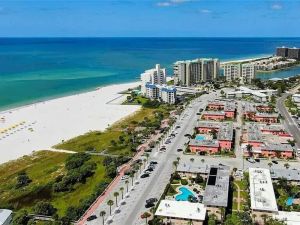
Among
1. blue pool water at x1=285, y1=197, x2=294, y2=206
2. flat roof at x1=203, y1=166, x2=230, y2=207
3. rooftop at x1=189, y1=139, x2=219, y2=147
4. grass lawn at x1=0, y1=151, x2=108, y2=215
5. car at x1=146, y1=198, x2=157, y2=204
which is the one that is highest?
rooftop at x1=189, y1=139, x2=219, y2=147

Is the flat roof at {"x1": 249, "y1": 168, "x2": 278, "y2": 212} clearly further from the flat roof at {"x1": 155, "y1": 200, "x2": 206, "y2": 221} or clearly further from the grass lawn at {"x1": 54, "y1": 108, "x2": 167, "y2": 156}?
the grass lawn at {"x1": 54, "y1": 108, "x2": 167, "y2": 156}

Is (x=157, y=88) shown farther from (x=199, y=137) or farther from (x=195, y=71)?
(x=199, y=137)

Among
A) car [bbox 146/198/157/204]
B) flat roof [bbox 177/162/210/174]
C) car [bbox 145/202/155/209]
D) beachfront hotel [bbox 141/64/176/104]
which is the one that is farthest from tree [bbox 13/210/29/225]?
beachfront hotel [bbox 141/64/176/104]

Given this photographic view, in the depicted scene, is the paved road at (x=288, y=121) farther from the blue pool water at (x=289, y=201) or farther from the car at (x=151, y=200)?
the car at (x=151, y=200)

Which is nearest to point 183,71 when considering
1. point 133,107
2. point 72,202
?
point 133,107

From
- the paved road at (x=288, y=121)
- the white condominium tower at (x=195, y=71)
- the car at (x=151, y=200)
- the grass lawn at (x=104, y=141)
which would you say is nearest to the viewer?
the car at (x=151, y=200)

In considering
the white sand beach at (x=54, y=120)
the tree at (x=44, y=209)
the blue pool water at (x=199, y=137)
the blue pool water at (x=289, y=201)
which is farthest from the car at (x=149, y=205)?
the white sand beach at (x=54, y=120)
